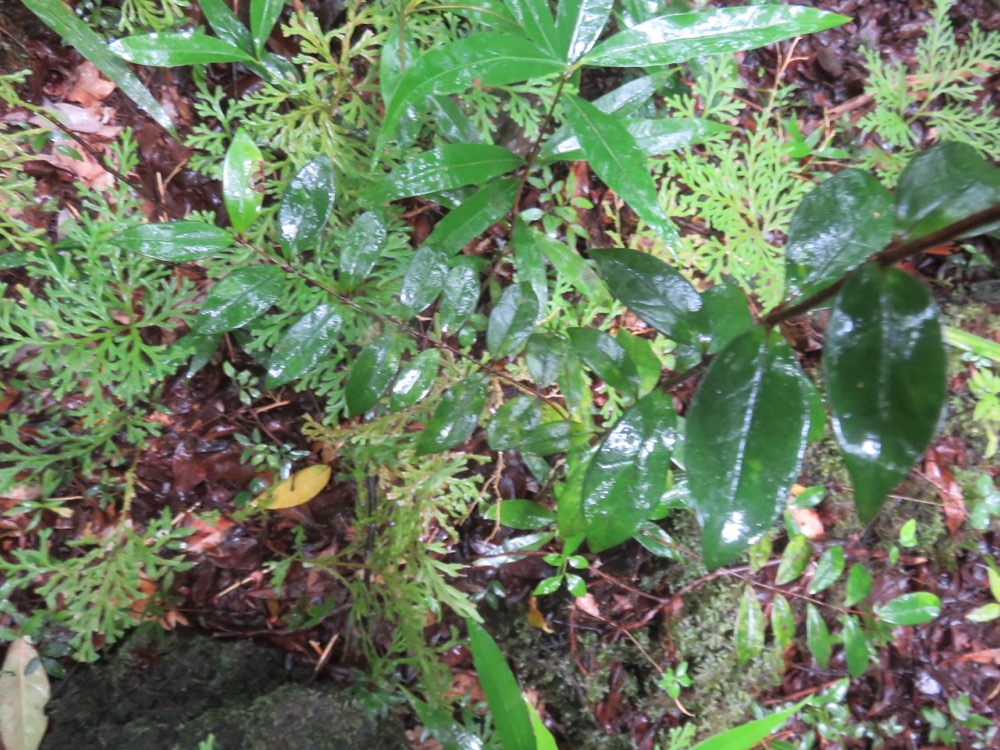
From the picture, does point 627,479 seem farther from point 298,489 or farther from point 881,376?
point 298,489

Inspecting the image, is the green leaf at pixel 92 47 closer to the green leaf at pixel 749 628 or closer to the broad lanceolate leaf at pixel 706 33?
the broad lanceolate leaf at pixel 706 33

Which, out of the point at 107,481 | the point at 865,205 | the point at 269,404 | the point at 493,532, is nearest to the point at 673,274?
the point at 865,205

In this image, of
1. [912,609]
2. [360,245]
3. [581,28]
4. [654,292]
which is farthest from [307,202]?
[912,609]

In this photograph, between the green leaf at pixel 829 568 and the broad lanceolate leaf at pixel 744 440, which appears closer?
the broad lanceolate leaf at pixel 744 440

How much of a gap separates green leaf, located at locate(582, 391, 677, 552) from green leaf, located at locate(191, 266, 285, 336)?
78cm

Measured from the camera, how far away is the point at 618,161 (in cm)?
93

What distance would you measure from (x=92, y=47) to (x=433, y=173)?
94cm

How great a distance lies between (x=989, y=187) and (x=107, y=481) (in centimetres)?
195

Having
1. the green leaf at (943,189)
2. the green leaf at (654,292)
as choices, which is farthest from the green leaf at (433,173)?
the green leaf at (943,189)

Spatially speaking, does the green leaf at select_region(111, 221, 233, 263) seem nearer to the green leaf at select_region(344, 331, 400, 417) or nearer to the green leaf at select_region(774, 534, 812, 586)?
the green leaf at select_region(344, 331, 400, 417)

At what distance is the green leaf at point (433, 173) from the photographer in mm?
1180

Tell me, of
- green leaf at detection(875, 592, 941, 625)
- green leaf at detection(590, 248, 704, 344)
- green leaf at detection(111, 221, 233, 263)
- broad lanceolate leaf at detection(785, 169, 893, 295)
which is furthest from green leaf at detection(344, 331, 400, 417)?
green leaf at detection(875, 592, 941, 625)

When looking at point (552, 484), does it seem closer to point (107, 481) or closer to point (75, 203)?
point (107, 481)

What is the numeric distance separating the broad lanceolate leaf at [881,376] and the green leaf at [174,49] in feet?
4.53
